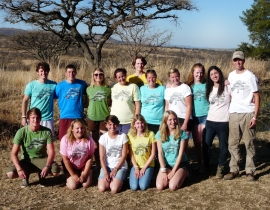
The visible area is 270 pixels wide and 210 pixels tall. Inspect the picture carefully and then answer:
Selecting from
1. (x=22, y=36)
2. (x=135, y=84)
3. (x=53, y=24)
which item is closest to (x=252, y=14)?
(x=53, y=24)

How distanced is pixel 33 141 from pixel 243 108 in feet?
9.10

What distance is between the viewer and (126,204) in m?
4.29

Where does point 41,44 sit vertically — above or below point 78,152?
above

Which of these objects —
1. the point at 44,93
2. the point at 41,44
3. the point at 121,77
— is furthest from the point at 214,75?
the point at 41,44

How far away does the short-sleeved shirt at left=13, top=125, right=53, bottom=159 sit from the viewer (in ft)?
16.2

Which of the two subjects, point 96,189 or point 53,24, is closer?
point 96,189

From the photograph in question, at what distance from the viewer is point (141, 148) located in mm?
4961

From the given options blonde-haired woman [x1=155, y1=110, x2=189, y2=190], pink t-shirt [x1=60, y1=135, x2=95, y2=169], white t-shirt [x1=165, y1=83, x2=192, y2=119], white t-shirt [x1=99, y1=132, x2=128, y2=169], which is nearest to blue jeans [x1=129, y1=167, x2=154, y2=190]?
blonde-haired woman [x1=155, y1=110, x2=189, y2=190]

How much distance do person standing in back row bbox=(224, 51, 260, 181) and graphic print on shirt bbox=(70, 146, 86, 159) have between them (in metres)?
1.93

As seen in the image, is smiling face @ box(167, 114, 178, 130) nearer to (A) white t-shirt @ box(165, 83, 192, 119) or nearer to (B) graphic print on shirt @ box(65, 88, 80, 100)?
(A) white t-shirt @ box(165, 83, 192, 119)

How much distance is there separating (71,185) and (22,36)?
20.9 meters

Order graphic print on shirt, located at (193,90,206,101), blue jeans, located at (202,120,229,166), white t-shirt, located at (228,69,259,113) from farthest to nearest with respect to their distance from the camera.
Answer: graphic print on shirt, located at (193,90,206,101) < blue jeans, located at (202,120,229,166) < white t-shirt, located at (228,69,259,113)

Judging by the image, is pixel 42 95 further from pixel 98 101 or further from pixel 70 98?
pixel 98 101

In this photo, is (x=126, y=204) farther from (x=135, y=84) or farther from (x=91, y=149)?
(x=135, y=84)
